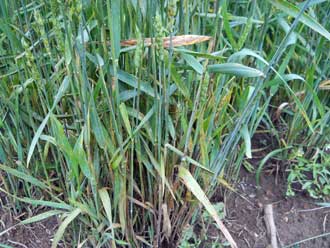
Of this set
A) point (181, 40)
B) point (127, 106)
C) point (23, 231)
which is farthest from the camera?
point (23, 231)

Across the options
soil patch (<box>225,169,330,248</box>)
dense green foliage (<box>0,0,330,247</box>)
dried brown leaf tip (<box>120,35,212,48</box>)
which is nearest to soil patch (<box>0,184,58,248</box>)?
dense green foliage (<box>0,0,330,247</box>)

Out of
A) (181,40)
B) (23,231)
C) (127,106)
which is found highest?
(181,40)

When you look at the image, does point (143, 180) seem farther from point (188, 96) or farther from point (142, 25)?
point (142, 25)

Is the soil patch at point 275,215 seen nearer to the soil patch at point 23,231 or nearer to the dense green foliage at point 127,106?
the dense green foliage at point 127,106

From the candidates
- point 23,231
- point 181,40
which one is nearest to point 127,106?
point 181,40

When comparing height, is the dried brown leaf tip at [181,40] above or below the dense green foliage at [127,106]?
above

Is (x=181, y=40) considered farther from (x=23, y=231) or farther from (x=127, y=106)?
(x=23, y=231)

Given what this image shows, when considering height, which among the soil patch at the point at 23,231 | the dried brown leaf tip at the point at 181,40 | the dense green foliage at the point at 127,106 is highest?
the dried brown leaf tip at the point at 181,40

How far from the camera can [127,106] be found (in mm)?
955

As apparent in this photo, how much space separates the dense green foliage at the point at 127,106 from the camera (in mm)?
832

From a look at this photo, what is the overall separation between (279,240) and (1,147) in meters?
0.68

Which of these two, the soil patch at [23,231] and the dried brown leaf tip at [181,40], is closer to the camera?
the dried brown leaf tip at [181,40]

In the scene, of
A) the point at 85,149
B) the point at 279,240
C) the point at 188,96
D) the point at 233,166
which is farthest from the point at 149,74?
the point at 279,240

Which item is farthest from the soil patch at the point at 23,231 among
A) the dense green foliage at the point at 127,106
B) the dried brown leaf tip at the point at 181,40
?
the dried brown leaf tip at the point at 181,40
